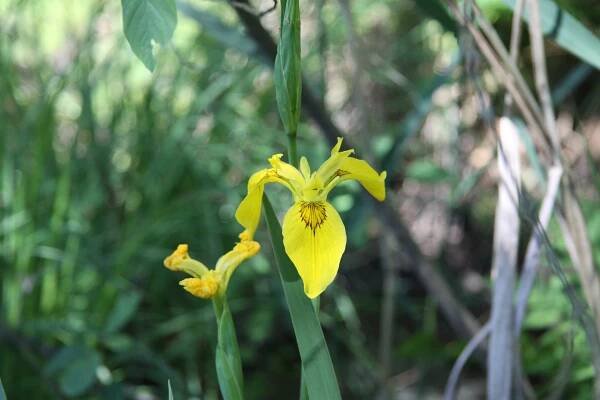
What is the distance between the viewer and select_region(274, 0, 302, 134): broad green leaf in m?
0.67

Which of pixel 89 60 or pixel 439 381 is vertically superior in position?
pixel 89 60

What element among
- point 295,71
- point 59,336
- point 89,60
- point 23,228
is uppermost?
point 89,60

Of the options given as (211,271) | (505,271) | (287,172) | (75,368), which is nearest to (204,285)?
(211,271)

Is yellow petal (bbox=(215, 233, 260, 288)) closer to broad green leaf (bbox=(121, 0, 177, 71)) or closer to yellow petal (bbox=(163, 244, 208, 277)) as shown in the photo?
yellow petal (bbox=(163, 244, 208, 277))

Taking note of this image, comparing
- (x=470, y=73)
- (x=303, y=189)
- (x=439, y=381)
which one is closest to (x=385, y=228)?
(x=470, y=73)

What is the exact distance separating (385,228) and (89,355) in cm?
55

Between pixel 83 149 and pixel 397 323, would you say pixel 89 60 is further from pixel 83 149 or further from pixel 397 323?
pixel 397 323

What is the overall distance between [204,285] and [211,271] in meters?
0.02

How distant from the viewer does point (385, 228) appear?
5.01 ft

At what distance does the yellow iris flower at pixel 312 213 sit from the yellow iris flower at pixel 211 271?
0.06ft

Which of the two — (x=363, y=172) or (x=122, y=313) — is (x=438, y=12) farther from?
(x=122, y=313)

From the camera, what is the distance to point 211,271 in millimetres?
765

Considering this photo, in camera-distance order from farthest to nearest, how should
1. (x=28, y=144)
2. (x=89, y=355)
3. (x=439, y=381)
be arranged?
(x=439, y=381)
(x=28, y=144)
(x=89, y=355)

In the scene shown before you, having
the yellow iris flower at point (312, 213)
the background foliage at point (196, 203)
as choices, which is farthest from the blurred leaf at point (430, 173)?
the yellow iris flower at point (312, 213)
